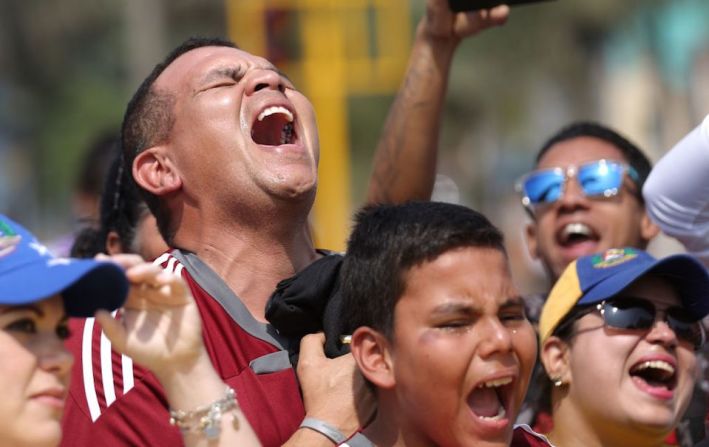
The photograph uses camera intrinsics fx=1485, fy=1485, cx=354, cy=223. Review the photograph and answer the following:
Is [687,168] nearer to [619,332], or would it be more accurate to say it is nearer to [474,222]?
[619,332]

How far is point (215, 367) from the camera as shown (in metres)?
3.99

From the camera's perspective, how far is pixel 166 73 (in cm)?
474

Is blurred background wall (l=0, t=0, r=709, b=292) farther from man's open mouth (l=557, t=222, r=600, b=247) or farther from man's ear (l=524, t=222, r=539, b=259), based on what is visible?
man's open mouth (l=557, t=222, r=600, b=247)

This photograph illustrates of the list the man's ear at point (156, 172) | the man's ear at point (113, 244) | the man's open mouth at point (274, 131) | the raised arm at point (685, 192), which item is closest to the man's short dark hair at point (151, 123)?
the man's ear at point (156, 172)

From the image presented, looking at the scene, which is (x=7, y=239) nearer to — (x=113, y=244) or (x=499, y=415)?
(x=499, y=415)

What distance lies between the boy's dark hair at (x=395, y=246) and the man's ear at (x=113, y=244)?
1.85 meters

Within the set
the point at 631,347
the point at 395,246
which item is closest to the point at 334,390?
the point at 395,246

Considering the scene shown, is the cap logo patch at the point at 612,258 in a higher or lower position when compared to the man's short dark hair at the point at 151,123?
lower

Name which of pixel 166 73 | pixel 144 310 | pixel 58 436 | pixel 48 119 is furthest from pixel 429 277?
pixel 48 119

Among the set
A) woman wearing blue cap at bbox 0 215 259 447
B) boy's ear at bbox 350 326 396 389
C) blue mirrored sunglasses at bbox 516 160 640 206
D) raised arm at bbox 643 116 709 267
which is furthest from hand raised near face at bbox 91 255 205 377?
blue mirrored sunglasses at bbox 516 160 640 206

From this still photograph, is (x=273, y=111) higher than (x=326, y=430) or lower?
higher

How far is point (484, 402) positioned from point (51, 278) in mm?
1143

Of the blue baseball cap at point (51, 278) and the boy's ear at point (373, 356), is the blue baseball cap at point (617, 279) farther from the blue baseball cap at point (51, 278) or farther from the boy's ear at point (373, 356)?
the blue baseball cap at point (51, 278)

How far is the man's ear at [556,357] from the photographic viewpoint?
4.50 m
